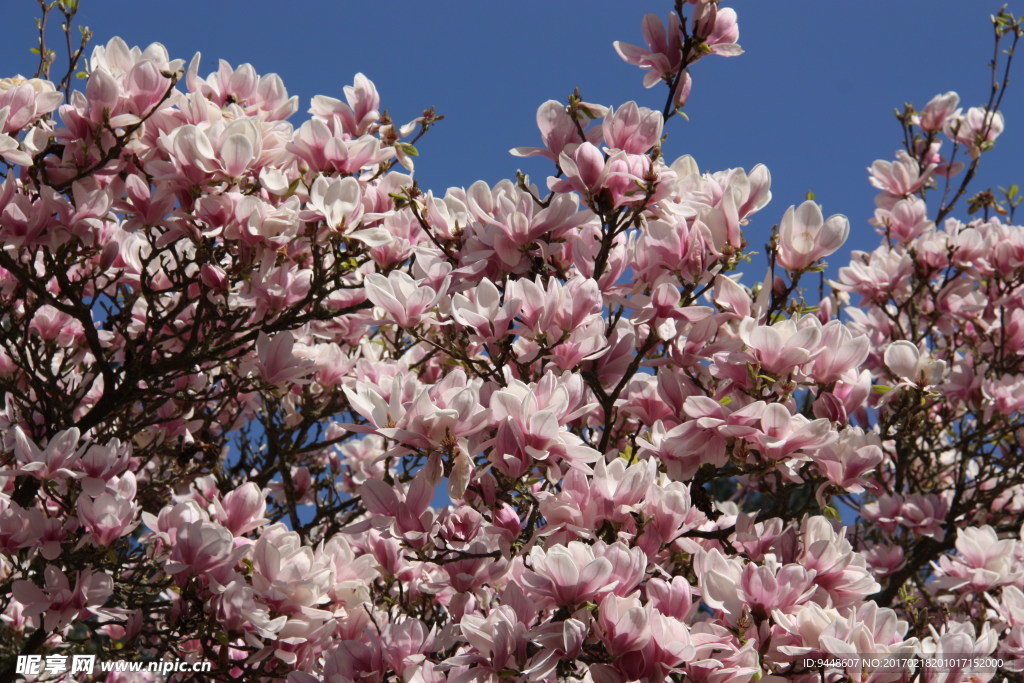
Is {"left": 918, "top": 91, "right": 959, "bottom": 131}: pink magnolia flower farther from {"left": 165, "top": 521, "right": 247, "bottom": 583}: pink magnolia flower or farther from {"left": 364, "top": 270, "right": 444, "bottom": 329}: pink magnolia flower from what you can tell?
{"left": 165, "top": 521, "right": 247, "bottom": 583}: pink magnolia flower

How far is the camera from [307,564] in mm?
2662

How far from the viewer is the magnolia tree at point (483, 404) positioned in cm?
214

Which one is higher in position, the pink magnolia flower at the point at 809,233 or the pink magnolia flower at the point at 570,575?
the pink magnolia flower at the point at 809,233

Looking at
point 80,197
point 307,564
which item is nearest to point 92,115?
point 80,197

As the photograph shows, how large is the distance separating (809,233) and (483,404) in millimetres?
1064

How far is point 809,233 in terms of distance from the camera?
256 cm

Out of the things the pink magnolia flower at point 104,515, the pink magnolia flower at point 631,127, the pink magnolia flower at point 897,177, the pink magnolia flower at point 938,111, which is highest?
the pink magnolia flower at point 938,111

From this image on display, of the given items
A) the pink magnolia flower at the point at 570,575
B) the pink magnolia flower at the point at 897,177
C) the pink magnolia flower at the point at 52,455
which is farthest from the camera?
the pink magnolia flower at the point at 897,177

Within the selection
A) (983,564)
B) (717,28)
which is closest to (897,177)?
(983,564)

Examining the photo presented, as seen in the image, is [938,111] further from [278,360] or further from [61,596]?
[61,596]

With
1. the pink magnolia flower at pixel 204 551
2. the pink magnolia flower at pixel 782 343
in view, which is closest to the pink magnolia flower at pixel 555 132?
the pink magnolia flower at pixel 782 343

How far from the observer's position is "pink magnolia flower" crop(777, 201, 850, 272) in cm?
253

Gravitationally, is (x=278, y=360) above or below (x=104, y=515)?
above

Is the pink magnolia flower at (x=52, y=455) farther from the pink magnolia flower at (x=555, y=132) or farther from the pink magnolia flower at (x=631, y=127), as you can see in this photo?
the pink magnolia flower at (x=631, y=127)
